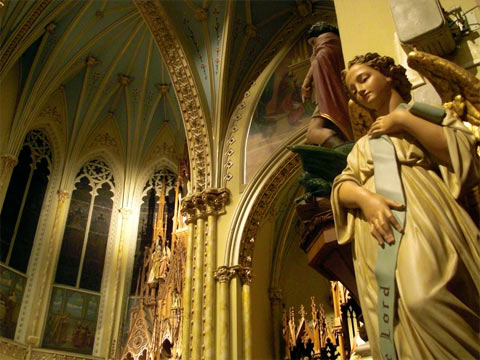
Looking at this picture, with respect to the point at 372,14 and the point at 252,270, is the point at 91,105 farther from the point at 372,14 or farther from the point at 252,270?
the point at 372,14

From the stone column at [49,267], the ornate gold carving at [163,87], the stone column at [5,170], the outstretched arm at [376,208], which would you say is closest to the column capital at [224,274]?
the stone column at [49,267]

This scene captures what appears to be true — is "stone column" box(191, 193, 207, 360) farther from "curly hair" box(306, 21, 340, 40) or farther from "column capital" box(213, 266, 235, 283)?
"curly hair" box(306, 21, 340, 40)

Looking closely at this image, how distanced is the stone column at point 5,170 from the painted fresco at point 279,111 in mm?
5543

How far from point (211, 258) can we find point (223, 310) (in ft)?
3.25

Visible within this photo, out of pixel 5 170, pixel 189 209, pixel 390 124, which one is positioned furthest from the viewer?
pixel 5 170

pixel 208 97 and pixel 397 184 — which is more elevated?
pixel 208 97

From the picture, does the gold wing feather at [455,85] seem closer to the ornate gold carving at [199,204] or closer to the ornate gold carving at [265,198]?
the ornate gold carving at [265,198]

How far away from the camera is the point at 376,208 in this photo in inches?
65.5

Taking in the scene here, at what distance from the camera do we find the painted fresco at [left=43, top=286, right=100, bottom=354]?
35.4 ft

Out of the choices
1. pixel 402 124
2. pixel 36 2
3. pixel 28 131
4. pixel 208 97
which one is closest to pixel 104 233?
pixel 28 131

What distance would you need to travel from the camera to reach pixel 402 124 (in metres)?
1.77

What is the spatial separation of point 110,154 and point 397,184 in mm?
12732

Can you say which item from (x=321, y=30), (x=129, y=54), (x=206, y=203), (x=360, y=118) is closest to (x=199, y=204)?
(x=206, y=203)

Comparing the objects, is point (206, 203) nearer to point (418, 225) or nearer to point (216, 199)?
point (216, 199)
